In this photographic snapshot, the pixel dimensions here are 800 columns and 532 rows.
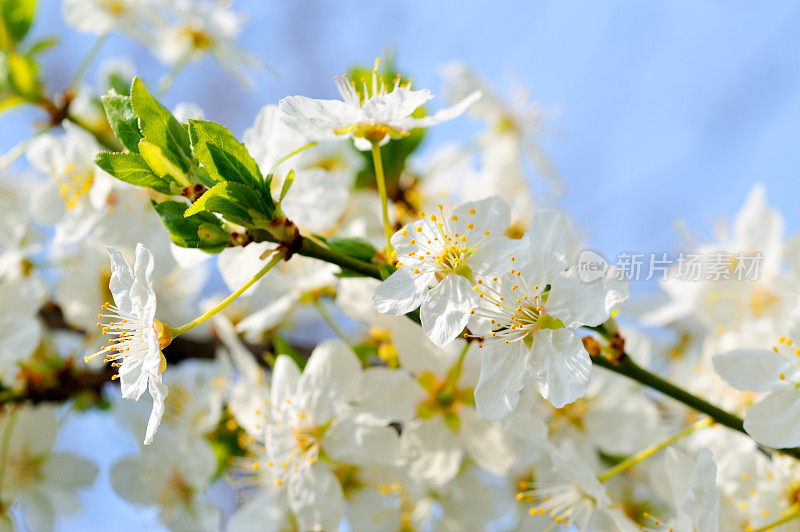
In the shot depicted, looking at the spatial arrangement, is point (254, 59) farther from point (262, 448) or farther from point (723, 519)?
point (723, 519)

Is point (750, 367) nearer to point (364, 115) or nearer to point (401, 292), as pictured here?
point (401, 292)

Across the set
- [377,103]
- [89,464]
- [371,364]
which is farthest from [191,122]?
[89,464]

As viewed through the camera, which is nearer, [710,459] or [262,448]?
[710,459]

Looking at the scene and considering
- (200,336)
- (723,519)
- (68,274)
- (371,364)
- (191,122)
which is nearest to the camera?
(191,122)

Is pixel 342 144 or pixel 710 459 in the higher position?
pixel 342 144

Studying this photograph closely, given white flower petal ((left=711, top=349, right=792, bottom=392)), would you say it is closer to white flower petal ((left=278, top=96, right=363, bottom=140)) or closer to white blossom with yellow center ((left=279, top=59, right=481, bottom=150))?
white blossom with yellow center ((left=279, top=59, right=481, bottom=150))

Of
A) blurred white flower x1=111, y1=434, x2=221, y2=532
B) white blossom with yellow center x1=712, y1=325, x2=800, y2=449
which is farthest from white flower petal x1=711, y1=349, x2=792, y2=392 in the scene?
blurred white flower x1=111, y1=434, x2=221, y2=532

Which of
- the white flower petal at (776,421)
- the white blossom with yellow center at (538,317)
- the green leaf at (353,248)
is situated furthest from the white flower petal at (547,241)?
the white flower petal at (776,421)

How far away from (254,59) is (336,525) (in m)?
1.44

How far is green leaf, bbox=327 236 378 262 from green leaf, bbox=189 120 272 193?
0.15 m

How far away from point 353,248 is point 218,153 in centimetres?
23

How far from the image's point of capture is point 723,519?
1367 mm

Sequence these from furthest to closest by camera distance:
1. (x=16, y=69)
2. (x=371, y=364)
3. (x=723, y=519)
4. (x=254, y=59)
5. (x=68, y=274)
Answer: (x=254, y=59) < (x=68, y=274) < (x=16, y=69) < (x=371, y=364) < (x=723, y=519)

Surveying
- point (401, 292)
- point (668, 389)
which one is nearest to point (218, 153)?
point (401, 292)
